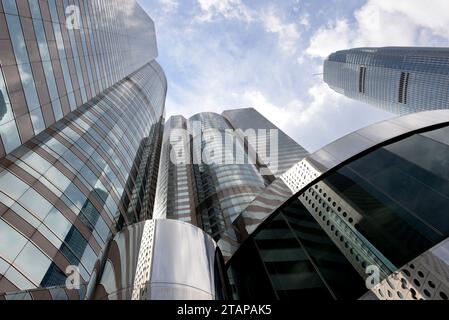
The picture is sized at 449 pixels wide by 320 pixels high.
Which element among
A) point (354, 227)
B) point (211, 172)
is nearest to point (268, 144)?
point (211, 172)

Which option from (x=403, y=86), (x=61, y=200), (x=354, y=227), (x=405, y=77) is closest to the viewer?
(x=354, y=227)

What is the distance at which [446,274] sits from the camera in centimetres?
419

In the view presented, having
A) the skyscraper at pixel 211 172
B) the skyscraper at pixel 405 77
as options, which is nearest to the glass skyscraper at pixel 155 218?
the skyscraper at pixel 211 172

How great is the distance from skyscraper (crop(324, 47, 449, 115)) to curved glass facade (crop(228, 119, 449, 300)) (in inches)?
6923

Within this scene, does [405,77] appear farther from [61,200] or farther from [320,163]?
[61,200]

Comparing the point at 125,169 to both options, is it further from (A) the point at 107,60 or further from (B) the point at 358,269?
(B) the point at 358,269

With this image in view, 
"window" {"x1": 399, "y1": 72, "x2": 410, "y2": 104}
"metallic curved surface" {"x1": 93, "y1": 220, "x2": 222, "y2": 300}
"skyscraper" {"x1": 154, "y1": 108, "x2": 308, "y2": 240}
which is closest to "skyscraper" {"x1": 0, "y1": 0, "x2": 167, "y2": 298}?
"metallic curved surface" {"x1": 93, "y1": 220, "x2": 222, "y2": 300}

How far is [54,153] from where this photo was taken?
19.5 meters

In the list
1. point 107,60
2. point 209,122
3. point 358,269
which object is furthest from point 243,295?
point 209,122

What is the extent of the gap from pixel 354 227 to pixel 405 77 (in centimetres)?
19845

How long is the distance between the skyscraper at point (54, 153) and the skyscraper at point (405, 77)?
6802 inches

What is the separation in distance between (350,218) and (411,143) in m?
2.82

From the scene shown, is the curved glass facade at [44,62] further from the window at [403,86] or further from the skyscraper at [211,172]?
the window at [403,86]

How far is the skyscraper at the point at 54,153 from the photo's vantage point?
13.9 metres
